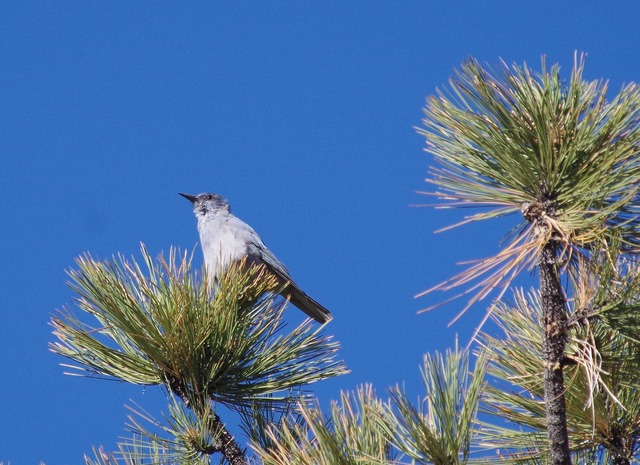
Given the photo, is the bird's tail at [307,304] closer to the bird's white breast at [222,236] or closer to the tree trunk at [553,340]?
the bird's white breast at [222,236]

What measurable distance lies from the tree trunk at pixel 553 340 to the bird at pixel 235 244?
3412mm

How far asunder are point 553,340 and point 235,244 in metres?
Answer: 4.16

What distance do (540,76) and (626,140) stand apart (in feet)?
1.04

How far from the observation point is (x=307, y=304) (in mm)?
5562

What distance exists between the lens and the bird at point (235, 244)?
18.3 feet

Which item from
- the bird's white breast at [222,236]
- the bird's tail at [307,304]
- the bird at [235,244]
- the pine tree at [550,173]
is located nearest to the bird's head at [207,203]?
the bird at [235,244]

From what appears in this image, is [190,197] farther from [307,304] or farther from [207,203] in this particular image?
[307,304]

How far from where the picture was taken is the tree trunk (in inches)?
79.4

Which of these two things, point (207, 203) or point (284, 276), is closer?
point (284, 276)

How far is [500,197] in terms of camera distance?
218 centimetres

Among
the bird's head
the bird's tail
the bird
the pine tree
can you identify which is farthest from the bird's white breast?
the pine tree

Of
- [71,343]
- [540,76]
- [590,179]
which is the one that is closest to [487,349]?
[590,179]

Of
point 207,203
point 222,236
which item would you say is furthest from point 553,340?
point 207,203

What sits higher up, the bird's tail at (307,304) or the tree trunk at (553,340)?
the bird's tail at (307,304)
